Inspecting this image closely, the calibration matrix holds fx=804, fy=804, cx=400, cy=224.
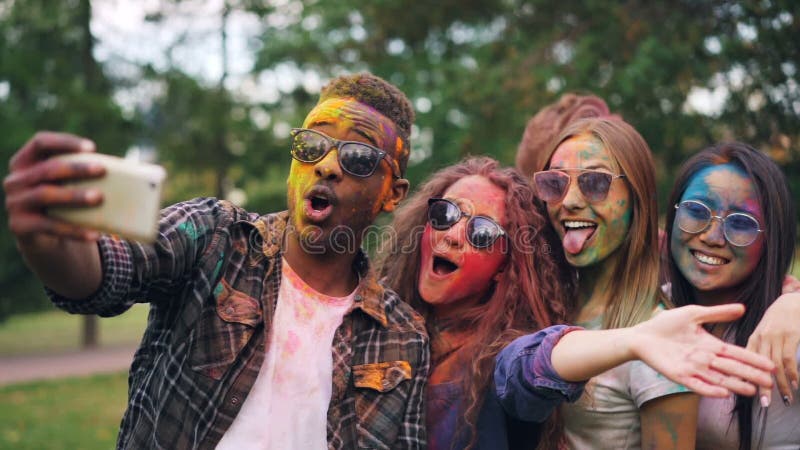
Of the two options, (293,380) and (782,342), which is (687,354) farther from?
(293,380)

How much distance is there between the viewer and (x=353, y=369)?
10.4 ft

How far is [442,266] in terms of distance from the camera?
3713 millimetres

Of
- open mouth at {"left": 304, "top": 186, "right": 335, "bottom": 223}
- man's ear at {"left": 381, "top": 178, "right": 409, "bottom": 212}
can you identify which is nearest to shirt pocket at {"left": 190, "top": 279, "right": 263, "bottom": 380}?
open mouth at {"left": 304, "top": 186, "right": 335, "bottom": 223}

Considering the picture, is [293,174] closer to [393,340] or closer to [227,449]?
[393,340]

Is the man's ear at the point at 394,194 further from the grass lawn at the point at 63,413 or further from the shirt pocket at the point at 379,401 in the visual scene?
the grass lawn at the point at 63,413

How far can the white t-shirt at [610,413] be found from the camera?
3201 millimetres

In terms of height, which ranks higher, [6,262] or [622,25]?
[622,25]

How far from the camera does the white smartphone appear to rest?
2.06m

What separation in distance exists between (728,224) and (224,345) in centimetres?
218

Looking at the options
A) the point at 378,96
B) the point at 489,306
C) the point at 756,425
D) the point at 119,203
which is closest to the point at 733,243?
the point at 756,425

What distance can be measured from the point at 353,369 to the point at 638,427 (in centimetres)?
116

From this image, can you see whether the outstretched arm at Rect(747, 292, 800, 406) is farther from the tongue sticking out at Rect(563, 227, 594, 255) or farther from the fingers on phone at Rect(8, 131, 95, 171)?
the fingers on phone at Rect(8, 131, 95, 171)

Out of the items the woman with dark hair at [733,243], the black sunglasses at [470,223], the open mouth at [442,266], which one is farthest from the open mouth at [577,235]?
the open mouth at [442,266]

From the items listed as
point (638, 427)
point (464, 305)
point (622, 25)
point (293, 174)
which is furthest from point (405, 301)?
point (622, 25)
